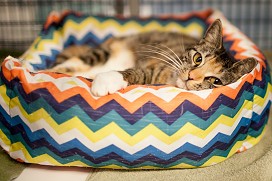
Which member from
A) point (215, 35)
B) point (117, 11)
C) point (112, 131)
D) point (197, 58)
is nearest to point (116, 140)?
point (112, 131)

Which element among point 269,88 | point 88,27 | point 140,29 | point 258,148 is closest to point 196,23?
point 140,29

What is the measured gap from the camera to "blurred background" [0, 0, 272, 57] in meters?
3.06

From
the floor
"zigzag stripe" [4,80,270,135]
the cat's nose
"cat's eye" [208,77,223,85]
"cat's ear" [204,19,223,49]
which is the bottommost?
the floor

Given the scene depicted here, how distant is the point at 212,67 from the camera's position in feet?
5.30

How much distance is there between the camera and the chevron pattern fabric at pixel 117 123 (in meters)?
1.40

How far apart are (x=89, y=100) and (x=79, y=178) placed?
1.09 ft

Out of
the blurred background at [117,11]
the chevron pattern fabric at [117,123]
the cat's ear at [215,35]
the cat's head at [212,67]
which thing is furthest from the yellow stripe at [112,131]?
the blurred background at [117,11]

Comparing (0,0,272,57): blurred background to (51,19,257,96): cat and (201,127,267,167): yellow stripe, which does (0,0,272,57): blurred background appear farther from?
(201,127,267,167): yellow stripe

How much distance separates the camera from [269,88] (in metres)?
1.74

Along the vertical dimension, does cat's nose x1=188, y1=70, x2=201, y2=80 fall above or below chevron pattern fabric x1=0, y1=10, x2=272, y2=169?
above

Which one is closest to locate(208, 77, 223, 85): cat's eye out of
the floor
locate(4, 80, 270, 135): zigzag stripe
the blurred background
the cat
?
the cat

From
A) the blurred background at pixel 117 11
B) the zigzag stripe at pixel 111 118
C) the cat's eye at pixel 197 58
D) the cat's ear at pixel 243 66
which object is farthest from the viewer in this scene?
the blurred background at pixel 117 11

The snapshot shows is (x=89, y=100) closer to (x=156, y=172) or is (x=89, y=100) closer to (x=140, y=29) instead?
(x=156, y=172)

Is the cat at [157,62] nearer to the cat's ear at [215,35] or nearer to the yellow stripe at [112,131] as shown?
the cat's ear at [215,35]
